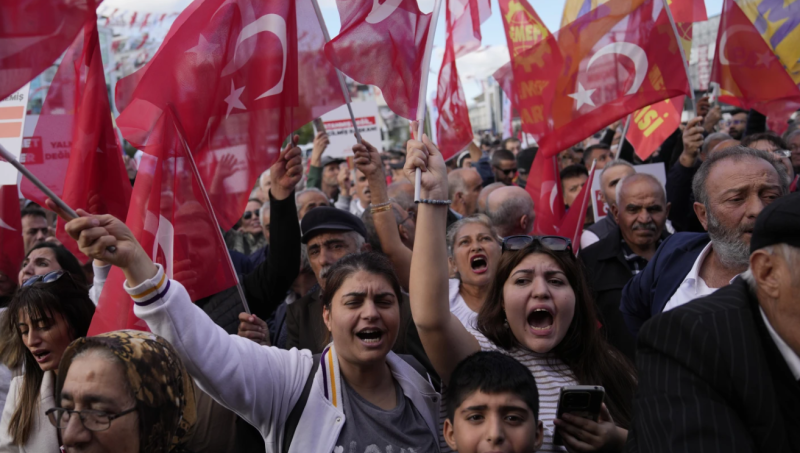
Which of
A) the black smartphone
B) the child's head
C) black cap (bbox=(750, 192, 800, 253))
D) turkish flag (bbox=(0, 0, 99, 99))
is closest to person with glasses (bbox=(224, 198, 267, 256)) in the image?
turkish flag (bbox=(0, 0, 99, 99))

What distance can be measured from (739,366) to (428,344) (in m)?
1.18

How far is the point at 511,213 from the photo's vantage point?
533 centimetres

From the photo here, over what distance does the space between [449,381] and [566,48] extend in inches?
140

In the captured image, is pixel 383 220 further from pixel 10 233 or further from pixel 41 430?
pixel 10 233

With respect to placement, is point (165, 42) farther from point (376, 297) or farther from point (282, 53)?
point (376, 297)

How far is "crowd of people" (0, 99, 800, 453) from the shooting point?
1.74 m

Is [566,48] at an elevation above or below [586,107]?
above

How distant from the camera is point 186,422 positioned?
2.04m

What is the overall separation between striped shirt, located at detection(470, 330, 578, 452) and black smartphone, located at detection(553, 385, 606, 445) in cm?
11

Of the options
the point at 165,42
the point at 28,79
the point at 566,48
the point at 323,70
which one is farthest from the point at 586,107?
the point at 28,79

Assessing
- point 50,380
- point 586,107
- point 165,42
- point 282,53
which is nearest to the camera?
point 50,380

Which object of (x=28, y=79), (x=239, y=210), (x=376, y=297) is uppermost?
(x=28, y=79)

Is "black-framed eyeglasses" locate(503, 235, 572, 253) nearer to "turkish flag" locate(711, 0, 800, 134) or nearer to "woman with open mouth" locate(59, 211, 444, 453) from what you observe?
"woman with open mouth" locate(59, 211, 444, 453)

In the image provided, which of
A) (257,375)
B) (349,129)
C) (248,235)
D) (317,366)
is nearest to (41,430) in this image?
(257,375)
